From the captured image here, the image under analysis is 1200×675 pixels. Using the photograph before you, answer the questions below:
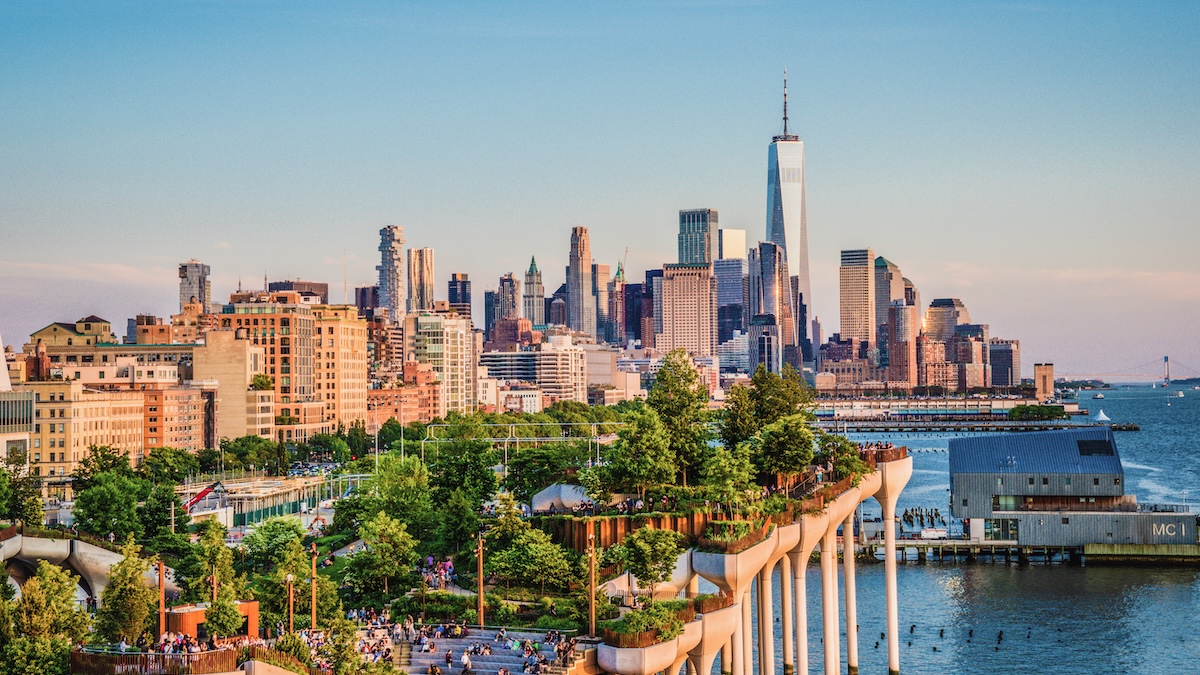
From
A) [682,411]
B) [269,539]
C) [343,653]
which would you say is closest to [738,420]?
[682,411]

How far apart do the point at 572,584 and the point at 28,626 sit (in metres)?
21.3

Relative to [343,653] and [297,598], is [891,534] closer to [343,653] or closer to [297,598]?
[297,598]

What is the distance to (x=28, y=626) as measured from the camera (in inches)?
2135

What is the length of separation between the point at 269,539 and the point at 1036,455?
68.5 metres

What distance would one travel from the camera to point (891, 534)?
286ft

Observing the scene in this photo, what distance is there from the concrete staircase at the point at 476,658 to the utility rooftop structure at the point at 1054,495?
79061mm

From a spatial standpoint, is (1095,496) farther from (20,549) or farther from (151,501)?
(20,549)

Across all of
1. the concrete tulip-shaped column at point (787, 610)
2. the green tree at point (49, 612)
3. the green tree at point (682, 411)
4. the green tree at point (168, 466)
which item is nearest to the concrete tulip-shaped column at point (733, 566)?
the green tree at point (682, 411)

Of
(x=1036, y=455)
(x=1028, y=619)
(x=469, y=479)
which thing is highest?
(x=469, y=479)

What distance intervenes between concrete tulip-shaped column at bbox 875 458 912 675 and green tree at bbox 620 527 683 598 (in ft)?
80.8

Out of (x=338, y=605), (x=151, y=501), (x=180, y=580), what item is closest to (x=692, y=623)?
(x=338, y=605)

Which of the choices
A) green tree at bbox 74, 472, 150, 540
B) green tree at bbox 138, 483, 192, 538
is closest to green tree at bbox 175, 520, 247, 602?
green tree at bbox 74, 472, 150, 540

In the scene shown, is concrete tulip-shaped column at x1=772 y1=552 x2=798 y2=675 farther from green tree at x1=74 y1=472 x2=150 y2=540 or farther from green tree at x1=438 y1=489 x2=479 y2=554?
Result: green tree at x1=74 y1=472 x2=150 y2=540

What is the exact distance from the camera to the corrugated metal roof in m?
130
